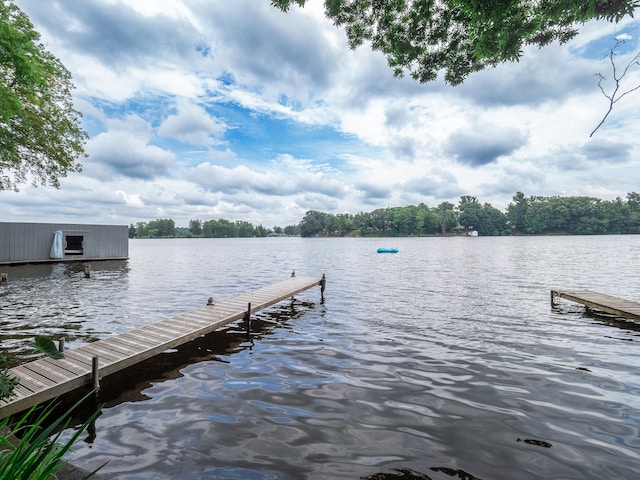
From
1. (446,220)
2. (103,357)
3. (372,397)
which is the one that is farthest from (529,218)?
(103,357)

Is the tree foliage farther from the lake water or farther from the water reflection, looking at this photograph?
the water reflection

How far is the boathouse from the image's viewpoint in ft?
101

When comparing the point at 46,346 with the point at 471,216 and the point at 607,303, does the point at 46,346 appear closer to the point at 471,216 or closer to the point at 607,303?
the point at 607,303

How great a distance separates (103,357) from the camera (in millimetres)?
7836

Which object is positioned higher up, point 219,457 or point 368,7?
point 368,7

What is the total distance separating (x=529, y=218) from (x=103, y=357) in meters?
204

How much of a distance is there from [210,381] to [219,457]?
2.94 metres

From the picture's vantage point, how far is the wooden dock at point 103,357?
6145mm

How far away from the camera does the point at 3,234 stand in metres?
30.2

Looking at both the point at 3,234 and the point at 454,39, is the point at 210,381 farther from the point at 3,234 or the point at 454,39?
the point at 3,234

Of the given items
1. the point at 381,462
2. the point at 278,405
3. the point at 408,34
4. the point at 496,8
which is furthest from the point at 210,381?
the point at 408,34

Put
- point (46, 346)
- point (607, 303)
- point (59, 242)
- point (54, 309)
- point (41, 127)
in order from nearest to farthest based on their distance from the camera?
point (46, 346), point (607, 303), point (54, 309), point (41, 127), point (59, 242)

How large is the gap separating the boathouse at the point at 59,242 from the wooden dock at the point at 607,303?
140 ft

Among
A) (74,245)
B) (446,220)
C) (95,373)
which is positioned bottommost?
(95,373)
